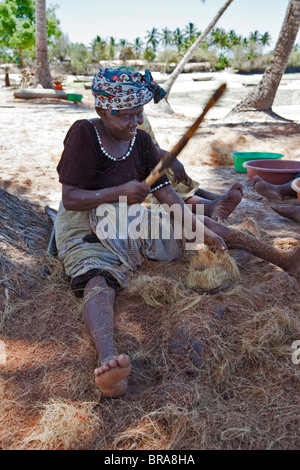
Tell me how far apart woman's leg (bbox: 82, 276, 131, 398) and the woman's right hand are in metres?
0.44

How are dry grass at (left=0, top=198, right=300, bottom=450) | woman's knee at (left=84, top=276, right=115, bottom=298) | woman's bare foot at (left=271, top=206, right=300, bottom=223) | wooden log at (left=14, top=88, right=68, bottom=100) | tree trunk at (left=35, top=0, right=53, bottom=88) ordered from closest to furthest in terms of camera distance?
dry grass at (left=0, top=198, right=300, bottom=450)
woman's knee at (left=84, top=276, right=115, bottom=298)
woman's bare foot at (left=271, top=206, right=300, bottom=223)
tree trunk at (left=35, top=0, right=53, bottom=88)
wooden log at (left=14, top=88, right=68, bottom=100)

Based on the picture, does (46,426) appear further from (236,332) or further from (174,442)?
(236,332)

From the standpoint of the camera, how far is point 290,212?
3676 mm

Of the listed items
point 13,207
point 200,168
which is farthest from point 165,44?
point 13,207

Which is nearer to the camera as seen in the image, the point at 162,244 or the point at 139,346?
the point at 139,346

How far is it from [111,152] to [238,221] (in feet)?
5.90

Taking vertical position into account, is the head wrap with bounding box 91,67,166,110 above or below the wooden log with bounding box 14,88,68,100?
above

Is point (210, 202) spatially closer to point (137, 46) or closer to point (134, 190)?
point (134, 190)

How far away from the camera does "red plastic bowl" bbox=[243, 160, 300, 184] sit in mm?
4777

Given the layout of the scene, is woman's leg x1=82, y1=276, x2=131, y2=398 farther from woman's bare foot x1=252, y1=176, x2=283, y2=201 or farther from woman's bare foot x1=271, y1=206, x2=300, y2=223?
woman's bare foot x1=252, y1=176, x2=283, y2=201

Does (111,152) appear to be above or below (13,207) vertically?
above

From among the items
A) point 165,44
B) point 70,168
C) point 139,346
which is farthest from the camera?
point 165,44

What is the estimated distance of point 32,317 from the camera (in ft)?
7.03

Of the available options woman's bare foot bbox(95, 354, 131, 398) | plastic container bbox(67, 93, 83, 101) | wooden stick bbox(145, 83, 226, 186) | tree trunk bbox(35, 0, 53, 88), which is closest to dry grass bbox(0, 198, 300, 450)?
woman's bare foot bbox(95, 354, 131, 398)
